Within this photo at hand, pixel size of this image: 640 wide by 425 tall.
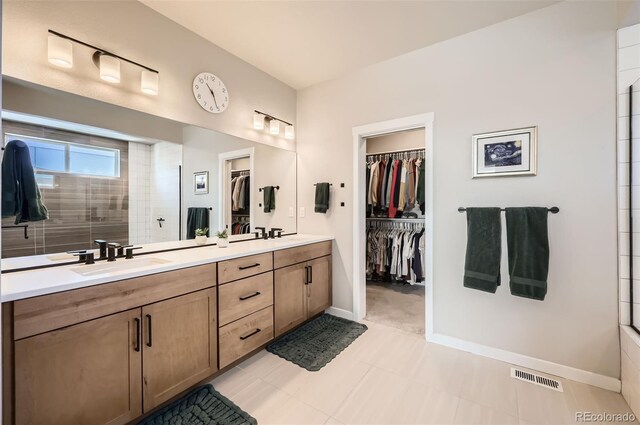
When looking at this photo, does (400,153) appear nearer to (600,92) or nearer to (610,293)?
(600,92)

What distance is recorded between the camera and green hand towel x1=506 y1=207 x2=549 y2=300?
77.5 inches

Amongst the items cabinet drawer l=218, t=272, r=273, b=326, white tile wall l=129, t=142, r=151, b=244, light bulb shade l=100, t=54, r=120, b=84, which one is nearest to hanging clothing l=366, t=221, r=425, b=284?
cabinet drawer l=218, t=272, r=273, b=326

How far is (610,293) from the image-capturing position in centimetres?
185

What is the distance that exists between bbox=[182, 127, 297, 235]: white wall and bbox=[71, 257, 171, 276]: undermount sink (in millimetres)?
538

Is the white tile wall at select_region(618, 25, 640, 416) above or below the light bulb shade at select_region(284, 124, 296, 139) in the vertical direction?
below

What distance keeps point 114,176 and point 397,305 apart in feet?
10.1

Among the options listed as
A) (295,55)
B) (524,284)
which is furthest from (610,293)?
(295,55)

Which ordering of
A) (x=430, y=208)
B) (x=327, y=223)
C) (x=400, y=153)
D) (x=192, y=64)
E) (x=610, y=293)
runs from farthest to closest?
(x=400, y=153), (x=327, y=223), (x=430, y=208), (x=192, y=64), (x=610, y=293)

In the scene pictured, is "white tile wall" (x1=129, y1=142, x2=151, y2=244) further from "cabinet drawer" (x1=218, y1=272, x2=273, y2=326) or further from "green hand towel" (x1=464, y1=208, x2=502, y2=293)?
"green hand towel" (x1=464, y1=208, x2=502, y2=293)

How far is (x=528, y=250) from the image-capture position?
2.02 m

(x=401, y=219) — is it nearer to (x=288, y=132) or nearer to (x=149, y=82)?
(x=288, y=132)

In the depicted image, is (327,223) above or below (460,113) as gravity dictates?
below

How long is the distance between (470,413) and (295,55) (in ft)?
10.1

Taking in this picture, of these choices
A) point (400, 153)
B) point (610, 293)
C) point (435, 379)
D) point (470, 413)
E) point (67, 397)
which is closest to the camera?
point (67, 397)
